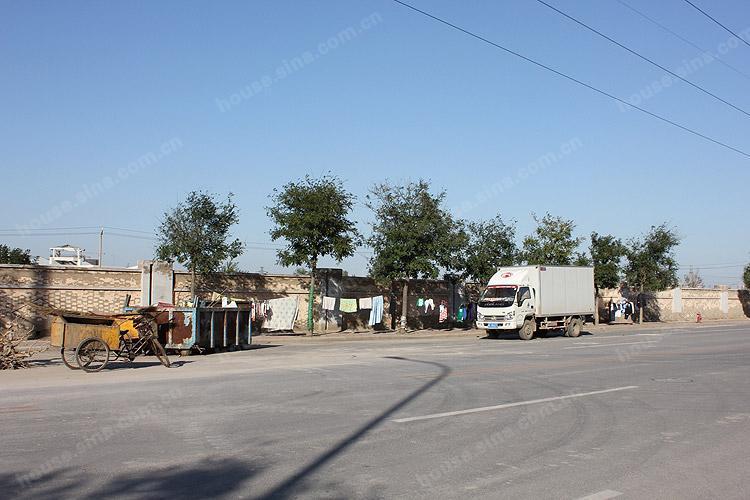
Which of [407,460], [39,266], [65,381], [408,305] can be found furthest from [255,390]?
[408,305]

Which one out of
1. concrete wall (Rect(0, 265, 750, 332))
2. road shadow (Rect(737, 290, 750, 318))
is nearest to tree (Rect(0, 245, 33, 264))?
concrete wall (Rect(0, 265, 750, 332))

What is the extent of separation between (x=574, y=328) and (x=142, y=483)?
32.2 m

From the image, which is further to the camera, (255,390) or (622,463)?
(255,390)

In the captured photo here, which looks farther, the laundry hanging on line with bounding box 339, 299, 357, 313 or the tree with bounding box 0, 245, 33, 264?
the tree with bounding box 0, 245, 33, 264

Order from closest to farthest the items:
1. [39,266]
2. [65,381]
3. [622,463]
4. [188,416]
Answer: [622,463] < [188,416] < [65,381] < [39,266]

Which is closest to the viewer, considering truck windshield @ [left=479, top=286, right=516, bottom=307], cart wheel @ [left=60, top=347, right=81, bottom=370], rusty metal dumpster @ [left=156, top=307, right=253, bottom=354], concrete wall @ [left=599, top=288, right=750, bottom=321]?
cart wheel @ [left=60, top=347, right=81, bottom=370]

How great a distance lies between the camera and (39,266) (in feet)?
87.4

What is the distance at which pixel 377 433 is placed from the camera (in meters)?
9.32

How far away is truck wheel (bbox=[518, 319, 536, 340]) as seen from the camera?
109 feet

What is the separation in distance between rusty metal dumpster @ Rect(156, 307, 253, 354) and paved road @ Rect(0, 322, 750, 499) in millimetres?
4003

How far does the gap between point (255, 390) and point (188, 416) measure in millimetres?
3009

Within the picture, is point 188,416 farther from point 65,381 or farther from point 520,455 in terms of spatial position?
point 65,381

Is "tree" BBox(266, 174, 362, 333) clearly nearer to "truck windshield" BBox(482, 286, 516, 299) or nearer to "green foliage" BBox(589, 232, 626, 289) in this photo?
"truck windshield" BBox(482, 286, 516, 299)

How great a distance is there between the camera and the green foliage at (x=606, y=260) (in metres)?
47.6
